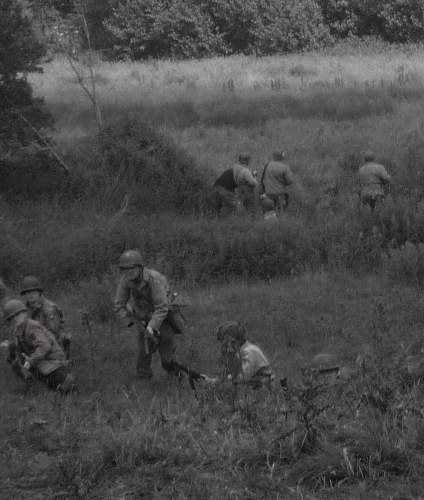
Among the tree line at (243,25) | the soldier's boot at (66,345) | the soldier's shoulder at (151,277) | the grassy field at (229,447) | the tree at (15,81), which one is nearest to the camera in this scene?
the grassy field at (229,447)

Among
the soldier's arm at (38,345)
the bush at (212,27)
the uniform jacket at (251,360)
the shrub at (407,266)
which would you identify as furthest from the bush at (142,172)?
the bush at (212,27)

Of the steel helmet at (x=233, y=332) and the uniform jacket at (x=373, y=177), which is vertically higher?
the steel helmet at (x=233, y=332)

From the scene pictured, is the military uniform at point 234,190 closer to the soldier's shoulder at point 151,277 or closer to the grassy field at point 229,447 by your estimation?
the soldier's shoulder at point 151,277

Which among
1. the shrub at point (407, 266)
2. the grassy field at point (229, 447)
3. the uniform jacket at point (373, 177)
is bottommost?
the shrub at point (407, 266)

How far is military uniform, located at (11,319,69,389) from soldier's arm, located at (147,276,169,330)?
99cm

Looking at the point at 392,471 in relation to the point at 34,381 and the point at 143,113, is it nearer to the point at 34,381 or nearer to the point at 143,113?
the point at 34,381

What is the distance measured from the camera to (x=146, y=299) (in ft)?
32.7

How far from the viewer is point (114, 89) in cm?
2986

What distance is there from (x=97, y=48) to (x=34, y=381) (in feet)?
135

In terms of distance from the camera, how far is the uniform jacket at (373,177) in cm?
1761

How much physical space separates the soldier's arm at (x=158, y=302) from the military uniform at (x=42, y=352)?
39.2 inches

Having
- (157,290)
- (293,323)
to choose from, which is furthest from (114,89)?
(157,290)

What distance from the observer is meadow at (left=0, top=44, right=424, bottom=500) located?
564 centimetres

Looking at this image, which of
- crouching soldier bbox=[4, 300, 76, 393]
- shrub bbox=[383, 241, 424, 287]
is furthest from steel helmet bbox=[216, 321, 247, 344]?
shrub bbox=[383, 241, 424, 287]
